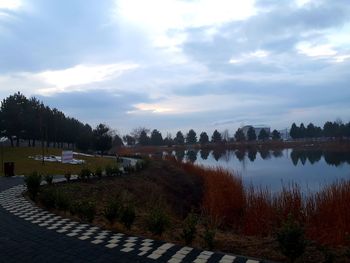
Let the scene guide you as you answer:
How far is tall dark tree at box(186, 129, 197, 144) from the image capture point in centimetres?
9331

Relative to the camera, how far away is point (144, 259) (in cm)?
479

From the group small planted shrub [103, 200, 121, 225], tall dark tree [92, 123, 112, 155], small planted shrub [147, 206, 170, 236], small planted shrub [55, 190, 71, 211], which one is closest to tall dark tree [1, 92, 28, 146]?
tall dark tree [92, 123, 112, 155]

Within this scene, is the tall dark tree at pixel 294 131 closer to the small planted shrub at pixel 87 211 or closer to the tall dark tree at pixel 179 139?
the tall dark tree at pixel 179 139

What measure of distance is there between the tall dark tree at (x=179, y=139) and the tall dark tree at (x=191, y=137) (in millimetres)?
1692

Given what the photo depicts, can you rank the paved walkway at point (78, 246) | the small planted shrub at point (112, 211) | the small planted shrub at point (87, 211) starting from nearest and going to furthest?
1. the paved walkway at point (78, 246)
2. the small planted shrub at point (112, 211)
3. the small planted shrub at point (87, 211)

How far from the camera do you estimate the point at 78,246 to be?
5473mm

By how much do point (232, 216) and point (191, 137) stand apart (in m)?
79.9

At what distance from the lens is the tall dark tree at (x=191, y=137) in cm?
9331

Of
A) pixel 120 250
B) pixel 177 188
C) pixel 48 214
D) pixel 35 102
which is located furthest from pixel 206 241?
pixel 35 102

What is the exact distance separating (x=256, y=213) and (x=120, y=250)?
5066 millimetres

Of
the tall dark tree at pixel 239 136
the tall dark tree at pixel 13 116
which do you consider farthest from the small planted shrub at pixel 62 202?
the tall dark tree at pixel 239 136

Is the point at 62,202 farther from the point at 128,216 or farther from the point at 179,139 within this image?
the point at 179,139

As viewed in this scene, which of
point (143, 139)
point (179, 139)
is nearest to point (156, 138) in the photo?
point (143, 139)

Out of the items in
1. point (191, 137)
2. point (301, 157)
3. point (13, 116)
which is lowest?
point (301, 157)
